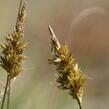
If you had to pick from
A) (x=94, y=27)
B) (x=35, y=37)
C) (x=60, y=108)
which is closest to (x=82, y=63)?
(x=35, y=37)

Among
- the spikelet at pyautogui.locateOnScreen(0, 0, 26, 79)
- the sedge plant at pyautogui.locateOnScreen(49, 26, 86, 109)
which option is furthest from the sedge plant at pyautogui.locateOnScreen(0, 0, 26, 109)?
the sedge plant at pyautogui.locateOnScreen(49, 26, 86, 109)

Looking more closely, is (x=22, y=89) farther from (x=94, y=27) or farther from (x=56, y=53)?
(x=94, y=27)

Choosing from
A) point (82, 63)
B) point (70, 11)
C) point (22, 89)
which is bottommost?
point (22, 89)

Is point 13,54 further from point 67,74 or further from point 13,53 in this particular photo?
point 67,74

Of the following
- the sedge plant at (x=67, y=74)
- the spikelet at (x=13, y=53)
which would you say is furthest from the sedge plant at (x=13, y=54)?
the sedge plant at (x=67, y=74)

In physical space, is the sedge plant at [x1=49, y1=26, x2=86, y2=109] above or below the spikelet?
below

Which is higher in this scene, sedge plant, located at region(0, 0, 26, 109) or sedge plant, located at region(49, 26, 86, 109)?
sedge plant, located at region(0, 0, 26, 109)

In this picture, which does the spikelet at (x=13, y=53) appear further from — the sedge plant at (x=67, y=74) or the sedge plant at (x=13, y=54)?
the sedge plant at (x=67, y=74)

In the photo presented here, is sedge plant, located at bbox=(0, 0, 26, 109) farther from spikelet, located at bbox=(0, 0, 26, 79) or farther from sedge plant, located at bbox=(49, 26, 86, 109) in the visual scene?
sedge plant, located at bbox=(49, 26, 86, 109)
